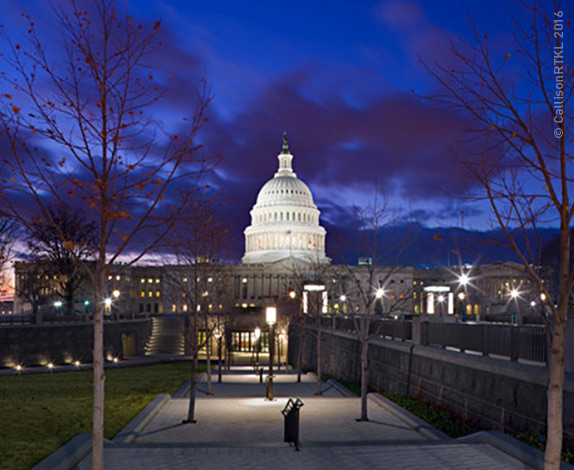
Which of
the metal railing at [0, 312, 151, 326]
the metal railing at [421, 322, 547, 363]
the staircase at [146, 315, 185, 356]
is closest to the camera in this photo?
the metal railing at [421, 322, 547, 363]

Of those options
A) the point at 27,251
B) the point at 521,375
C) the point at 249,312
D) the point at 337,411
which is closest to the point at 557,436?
the point at 521,375

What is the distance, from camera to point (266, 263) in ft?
526

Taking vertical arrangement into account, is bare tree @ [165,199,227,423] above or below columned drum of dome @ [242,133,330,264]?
below

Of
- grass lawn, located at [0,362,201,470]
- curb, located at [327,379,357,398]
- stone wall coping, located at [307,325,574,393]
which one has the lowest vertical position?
curb, located at [327,379,357,398]

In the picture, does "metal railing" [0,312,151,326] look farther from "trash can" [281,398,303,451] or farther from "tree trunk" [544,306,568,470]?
"tree trunk" [544,306,568,470]

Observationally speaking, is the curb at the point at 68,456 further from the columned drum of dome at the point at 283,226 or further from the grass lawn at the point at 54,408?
the columned drum of dome at the point at 283,226

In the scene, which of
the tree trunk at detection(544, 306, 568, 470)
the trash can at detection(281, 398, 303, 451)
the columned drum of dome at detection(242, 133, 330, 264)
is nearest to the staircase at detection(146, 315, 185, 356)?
the trash can at detection(281, 398, 303, 451)

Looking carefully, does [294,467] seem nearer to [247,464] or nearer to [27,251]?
[247,464]

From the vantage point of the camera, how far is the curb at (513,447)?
13070 mm

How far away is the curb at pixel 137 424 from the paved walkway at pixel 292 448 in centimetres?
20

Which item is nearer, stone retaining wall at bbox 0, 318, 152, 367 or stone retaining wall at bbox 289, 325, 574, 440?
stone retaining wall at bbox 289, 325, 574, 440

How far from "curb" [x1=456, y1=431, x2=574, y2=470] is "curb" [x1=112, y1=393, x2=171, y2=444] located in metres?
8.29

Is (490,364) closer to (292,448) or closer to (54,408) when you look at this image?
(292,448)

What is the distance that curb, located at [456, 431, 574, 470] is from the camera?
42.9 feet
